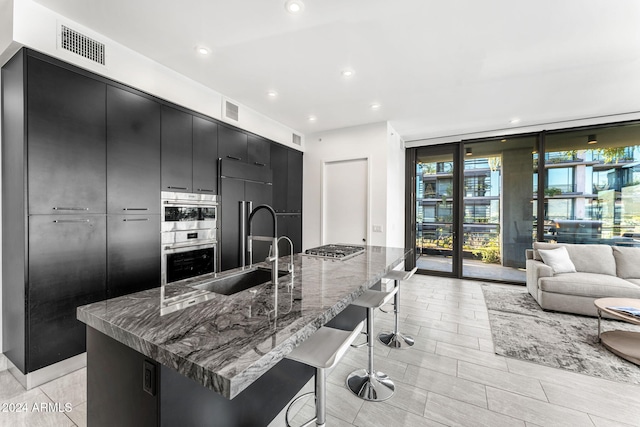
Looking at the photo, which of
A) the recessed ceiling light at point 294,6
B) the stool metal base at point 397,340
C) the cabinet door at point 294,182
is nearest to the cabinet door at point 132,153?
the recessed ceiling light at point 294,6

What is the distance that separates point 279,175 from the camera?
14.8ft

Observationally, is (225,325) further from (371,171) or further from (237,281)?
(371,171)

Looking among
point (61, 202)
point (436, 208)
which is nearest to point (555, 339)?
point (436, 208)

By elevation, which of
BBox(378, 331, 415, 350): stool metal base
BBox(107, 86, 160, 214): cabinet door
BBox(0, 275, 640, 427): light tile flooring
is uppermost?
BBox(107, 86, 160, 214): cabinet door

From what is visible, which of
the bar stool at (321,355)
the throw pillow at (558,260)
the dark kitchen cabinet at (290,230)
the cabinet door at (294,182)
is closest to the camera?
the bar stool at (321,355)

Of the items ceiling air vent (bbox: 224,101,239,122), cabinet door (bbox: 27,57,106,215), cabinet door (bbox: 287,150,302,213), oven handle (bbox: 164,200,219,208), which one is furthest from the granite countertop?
cabinet door (bbox: 287,150,302,213)

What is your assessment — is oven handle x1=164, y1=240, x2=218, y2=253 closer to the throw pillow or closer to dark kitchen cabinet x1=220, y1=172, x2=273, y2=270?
dark kitchen cabinet x1=220, y1=172, x2=273, y2=270

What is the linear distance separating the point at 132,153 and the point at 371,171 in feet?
10.6

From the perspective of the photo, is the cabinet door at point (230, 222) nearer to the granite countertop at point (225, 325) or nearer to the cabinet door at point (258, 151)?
the cabinet door at point (258, 151)

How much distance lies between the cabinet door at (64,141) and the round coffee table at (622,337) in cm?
469

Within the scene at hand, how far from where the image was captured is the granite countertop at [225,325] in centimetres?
74

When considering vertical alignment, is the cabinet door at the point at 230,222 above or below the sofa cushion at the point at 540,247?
above

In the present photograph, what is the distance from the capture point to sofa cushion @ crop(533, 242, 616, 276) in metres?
3.78

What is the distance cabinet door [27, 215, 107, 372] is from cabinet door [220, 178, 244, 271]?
126cm
